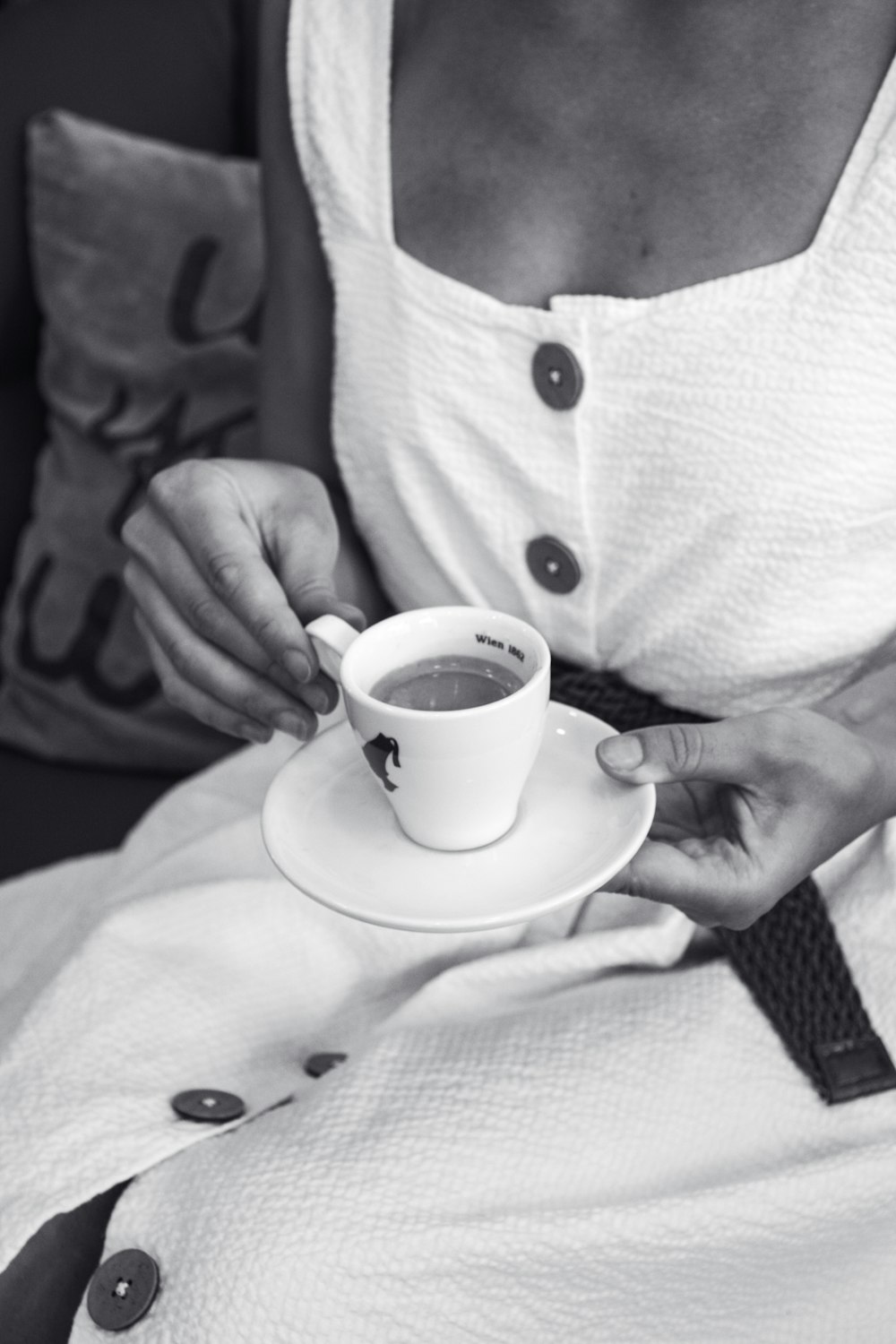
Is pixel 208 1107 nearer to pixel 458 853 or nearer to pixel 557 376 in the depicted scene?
pixel 458 853

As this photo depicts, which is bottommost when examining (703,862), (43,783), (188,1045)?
(43,783)

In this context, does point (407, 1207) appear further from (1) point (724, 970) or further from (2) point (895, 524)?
(2) point (895, 524)

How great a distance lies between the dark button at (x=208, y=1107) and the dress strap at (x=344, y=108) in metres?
0.60

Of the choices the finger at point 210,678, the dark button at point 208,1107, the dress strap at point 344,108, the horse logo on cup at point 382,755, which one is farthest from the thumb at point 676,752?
the dress strap at point 344,108

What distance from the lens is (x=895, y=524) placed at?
851mm

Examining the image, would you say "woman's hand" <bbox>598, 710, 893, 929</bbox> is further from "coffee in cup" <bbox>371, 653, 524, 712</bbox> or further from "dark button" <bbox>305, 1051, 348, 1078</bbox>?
"dark button" <bbox>305, 1051, 348, 1078</bbox>

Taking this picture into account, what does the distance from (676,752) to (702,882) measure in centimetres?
8

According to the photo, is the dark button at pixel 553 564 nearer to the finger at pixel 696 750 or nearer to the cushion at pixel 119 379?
the finger at pixel 696 750

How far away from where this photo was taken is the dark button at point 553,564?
91 cm

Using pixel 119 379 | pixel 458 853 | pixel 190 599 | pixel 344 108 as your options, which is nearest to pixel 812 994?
pixel 458 853

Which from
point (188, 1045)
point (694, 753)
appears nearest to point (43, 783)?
point (188, 1045)

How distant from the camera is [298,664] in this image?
2.55 ft

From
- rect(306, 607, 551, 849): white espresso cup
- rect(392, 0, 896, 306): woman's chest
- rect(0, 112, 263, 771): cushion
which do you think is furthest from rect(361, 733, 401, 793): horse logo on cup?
rect(0, 112, 263, 771): cushion

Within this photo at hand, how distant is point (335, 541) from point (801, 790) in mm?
379
